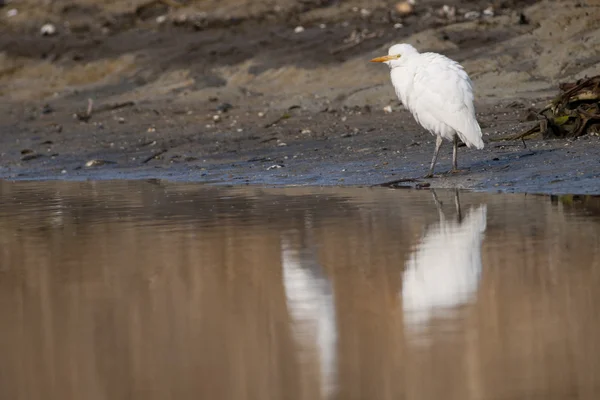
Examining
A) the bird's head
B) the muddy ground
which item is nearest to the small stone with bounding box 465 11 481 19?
the muddy ground

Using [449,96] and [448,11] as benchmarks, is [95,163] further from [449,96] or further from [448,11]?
[448,11]

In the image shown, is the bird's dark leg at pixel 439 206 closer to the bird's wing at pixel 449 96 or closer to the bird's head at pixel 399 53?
the bird's wing at pixel 449 96

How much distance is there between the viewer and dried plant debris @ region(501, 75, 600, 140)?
40.4 ft

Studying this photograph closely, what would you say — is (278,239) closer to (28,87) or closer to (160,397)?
(160,397)

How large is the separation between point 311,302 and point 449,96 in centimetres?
564

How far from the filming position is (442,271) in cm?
659

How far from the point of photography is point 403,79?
1168 cm

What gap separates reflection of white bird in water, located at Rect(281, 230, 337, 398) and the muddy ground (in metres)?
3.58

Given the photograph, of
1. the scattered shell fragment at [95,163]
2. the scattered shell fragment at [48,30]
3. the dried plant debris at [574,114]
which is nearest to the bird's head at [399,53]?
the dried plant debris at [574,114]

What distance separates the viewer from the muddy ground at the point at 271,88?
42.3 ft

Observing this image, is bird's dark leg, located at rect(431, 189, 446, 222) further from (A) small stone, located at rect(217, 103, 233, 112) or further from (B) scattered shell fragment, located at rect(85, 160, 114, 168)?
(A) small stone, located at rect(217, 103, 233, 112)

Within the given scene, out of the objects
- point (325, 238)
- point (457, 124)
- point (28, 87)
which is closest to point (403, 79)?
point (457, 124)

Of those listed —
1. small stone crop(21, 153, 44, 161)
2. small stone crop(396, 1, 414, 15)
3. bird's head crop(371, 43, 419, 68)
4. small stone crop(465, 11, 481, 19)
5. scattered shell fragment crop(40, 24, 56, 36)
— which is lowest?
small stone crop(21, 153, 44, 161)

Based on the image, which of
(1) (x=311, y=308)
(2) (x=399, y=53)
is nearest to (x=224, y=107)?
(2) (x=399, y=53)
